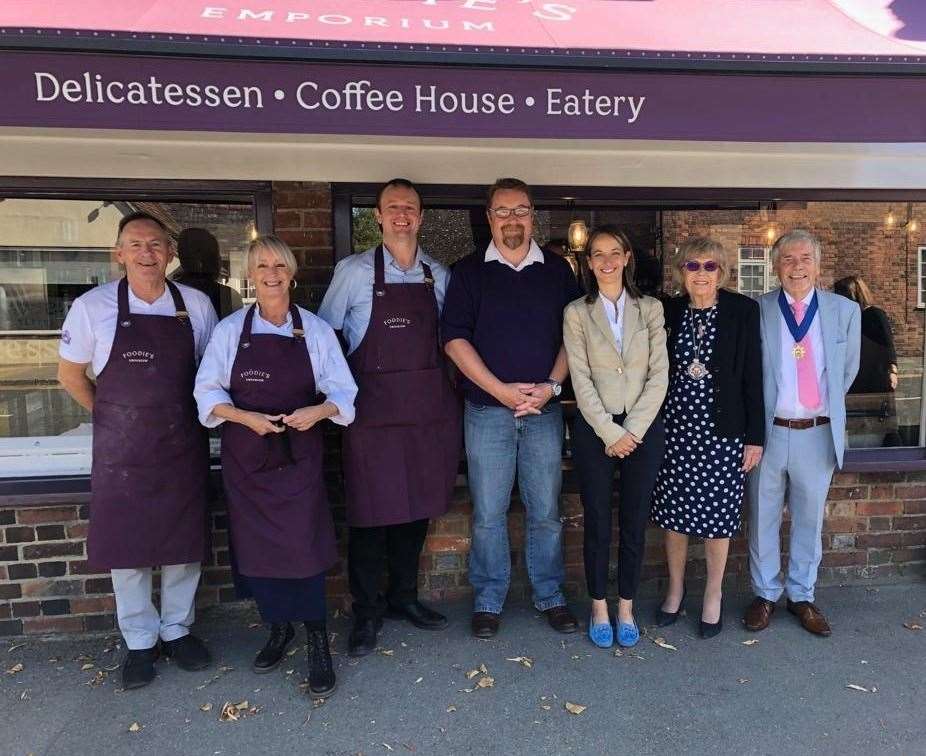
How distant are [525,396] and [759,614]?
5.13ft

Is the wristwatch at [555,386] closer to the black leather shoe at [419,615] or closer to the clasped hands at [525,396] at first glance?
the clasped hands at [525,396]

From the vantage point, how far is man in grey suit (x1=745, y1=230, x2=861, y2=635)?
10.2 ft

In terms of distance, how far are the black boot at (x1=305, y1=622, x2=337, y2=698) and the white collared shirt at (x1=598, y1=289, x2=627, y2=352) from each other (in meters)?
1.73

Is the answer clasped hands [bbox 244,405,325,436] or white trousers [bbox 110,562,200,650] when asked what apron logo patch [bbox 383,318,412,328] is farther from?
white trousers [bbox 110,562,200,650]

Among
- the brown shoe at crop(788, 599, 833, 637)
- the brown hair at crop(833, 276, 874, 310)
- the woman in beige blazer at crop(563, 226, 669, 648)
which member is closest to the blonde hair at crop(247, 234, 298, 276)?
the woman in beige blazer at crop(563, 226, 669, 648)

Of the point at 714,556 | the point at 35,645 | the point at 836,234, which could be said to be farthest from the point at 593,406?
the point at 35,645

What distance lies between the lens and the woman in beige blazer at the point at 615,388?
294cm

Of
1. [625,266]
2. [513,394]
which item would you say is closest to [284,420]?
[513,394]

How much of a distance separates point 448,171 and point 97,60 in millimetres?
1615

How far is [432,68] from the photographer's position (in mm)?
2291

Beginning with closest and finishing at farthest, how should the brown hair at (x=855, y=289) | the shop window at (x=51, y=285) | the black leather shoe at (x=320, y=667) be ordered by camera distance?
the black leather shoe at (x=320, y=667)
the shop window at (x=51, y=285)
the brown hair at (x=855, y=289)

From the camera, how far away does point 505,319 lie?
3051 mm

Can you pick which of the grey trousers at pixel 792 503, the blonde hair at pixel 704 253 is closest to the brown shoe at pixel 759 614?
the grey trousers at pixel 792 503

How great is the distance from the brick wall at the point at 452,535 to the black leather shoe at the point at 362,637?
1.23ft
